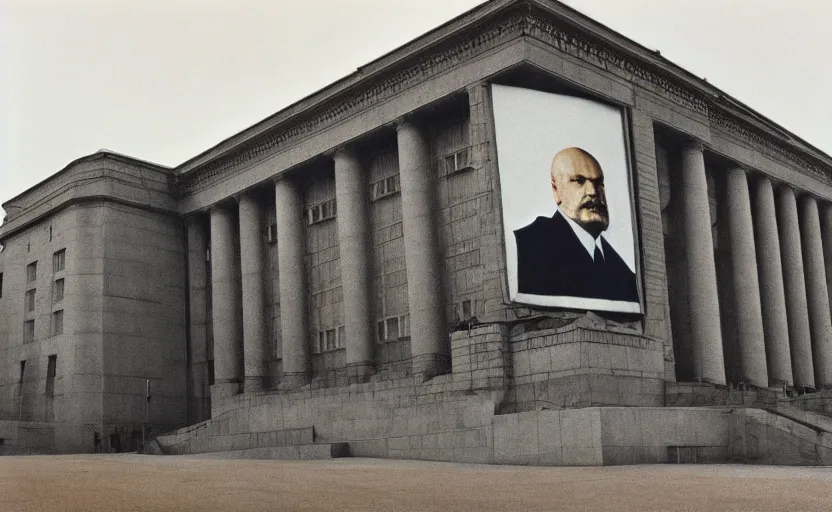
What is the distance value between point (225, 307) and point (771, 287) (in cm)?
2990

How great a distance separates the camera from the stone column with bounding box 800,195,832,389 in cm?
5609

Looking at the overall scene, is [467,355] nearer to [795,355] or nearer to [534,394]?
[534,394]

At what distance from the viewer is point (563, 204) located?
3916 cm

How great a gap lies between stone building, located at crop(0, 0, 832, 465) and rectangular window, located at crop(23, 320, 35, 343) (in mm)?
140

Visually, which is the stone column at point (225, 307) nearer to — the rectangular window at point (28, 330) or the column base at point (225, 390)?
the column base at point (225, 390)

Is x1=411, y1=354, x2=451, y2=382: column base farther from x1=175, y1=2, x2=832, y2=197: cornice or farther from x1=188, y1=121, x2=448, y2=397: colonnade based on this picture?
x1=175, y1=2, x2=832, y2=197: cornice

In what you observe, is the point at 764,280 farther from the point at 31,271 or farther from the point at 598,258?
the point at 31,271

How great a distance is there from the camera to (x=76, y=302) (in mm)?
53219

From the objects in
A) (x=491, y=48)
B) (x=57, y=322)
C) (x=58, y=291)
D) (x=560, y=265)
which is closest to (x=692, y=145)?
(x=491, y=48)

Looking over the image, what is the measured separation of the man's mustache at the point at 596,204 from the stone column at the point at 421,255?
691 cm

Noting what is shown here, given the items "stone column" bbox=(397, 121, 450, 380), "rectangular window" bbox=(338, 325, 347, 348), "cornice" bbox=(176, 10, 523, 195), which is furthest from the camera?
"rectangular window" bbox=(338, 325, 347, 348)

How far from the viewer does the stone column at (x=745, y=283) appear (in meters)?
49.1

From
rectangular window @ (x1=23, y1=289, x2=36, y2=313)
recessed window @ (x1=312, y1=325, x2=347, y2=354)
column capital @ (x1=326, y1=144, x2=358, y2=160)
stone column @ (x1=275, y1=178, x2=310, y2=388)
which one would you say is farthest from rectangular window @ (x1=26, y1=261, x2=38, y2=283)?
column capital @ (x1=326, y1=144, x2=358, y2=160)

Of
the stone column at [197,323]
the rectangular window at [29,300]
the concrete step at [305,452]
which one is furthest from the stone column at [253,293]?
the concrete step at [305,452]
